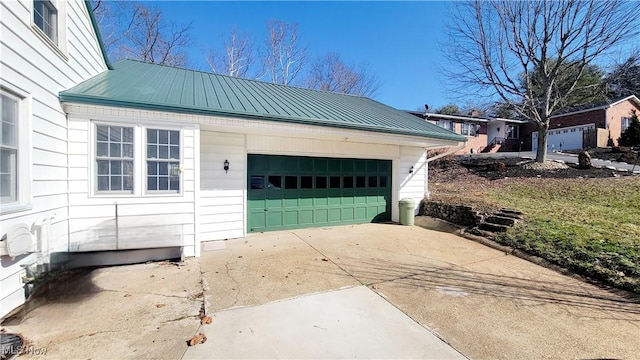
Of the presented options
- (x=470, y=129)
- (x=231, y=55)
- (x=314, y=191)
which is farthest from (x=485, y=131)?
(x=314, y=191)

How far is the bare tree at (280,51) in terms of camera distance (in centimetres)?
2050

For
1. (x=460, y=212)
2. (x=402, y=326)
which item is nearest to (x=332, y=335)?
(x=402, y=326)

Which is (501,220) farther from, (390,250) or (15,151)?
A: (15,151)

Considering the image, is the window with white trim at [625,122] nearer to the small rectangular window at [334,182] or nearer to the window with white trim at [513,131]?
the window with white trim at [513,131]

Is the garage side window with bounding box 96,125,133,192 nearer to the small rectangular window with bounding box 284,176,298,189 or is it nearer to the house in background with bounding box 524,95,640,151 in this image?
the small rectangular window with bounding box 284,176,298,189

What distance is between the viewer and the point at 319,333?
3.02m

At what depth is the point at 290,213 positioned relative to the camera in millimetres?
8023

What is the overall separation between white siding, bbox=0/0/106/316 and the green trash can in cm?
821

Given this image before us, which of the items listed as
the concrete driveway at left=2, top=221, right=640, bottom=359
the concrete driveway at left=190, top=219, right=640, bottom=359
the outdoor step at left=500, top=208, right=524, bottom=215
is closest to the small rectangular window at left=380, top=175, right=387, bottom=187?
the outdoor step at left=500, top=208, right=524, bottom=215

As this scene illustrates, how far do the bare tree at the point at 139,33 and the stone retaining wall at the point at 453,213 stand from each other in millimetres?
18844

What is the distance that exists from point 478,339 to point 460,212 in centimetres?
607

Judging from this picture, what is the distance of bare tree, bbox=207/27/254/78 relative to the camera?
19547mm

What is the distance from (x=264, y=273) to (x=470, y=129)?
2940cm

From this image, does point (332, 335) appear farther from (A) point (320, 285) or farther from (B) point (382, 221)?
(B) point (382, 221)
